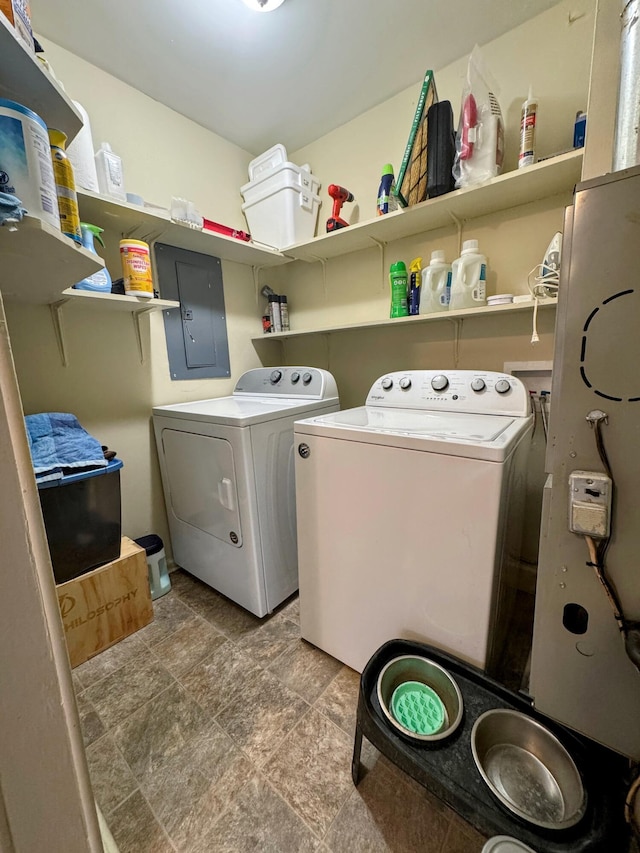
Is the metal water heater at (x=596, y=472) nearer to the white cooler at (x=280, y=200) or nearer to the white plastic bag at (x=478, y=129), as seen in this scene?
the white plastic bag at (x=478, y=129)

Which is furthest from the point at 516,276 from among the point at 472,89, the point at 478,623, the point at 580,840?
the point at 580,840

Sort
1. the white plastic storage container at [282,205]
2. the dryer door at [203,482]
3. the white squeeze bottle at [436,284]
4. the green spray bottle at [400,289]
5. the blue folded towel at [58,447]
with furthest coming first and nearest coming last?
the white plastic storage container at [282,205]
the green spray bottle at [400,289]
the white squeeze bottle at [436,284]
the dryer door at [203,482]
the blue folded towel at [58,447]

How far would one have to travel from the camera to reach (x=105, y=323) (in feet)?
5.31

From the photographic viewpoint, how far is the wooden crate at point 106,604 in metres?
1.34

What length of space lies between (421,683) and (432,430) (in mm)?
799

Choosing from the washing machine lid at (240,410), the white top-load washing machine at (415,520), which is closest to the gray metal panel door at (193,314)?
the washing machine lid at (240,410)

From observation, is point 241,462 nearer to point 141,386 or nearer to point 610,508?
point 141,386

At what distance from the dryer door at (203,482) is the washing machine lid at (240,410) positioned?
0.32 feet

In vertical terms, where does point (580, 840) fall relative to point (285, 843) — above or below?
above

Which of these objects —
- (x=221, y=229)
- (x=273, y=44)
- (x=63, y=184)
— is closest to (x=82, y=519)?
(x=63, y=184)

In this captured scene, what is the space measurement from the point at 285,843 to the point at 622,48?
1957mm

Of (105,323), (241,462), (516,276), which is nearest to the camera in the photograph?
(241,462)

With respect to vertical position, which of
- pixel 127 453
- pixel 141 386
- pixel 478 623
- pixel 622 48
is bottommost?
pixel 478 623

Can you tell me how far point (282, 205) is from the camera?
6.36 feet
